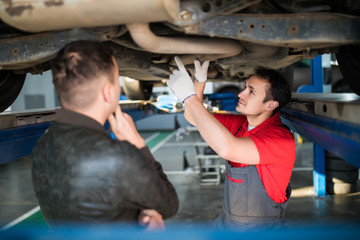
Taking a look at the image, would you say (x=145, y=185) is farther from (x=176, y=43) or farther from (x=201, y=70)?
(x=201, y=70)

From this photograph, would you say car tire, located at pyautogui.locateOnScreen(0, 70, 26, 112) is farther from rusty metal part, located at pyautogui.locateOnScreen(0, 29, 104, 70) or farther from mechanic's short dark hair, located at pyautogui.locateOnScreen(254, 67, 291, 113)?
mechanic's short dark hair, located at pyautogui.locateOnScreen(254, 67, 291, 113)

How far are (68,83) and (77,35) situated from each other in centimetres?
41

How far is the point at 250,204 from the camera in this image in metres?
1.61

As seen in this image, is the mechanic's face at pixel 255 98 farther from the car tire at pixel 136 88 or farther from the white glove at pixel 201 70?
the car tire at pixel 136 88

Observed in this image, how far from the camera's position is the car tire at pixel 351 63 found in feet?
5.33

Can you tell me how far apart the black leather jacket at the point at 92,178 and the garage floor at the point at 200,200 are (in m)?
1.79

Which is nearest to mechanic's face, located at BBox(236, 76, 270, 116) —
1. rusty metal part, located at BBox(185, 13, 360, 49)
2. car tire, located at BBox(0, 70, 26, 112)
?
rusty metal part, located at BBox(185, 13, 360, 49)

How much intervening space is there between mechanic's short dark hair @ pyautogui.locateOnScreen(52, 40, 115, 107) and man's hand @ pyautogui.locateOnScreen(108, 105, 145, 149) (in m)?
0.15

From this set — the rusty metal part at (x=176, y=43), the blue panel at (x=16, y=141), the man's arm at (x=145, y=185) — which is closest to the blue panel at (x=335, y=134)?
the rusty metal part at (x=176, y=43)

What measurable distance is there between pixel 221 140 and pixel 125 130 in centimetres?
49

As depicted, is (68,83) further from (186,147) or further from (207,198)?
(186,147)

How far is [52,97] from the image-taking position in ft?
29.7

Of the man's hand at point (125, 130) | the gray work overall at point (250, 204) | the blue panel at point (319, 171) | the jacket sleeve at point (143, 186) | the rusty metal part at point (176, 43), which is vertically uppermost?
the rusty metal part at point (176, 43)

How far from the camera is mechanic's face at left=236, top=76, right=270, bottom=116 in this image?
1672 mm
